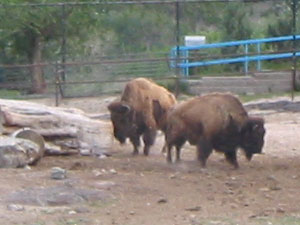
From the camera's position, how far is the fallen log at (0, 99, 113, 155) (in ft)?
51.5

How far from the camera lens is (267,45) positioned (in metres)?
31.2

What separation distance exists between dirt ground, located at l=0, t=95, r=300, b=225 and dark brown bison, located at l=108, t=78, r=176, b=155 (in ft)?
0.97

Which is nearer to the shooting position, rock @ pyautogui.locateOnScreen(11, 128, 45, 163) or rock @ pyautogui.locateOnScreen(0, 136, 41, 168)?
rock @ pyautogui.locateOnScreen(0, 136, 41, 168)

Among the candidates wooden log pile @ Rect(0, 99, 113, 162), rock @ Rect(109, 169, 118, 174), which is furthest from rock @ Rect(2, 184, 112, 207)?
wooden log pile @ Rect(0, 99, 113, 162)

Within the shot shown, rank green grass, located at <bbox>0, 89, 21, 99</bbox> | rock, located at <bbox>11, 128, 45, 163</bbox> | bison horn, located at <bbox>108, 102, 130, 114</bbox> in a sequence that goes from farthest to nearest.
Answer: green grass, located at <bbox>0, 89, 21, 99</bbox> → bison horn, located at <bbox>108, 102, 130, 114</bbox> → rock, located at <bbox>11, 128, 45, 163</bbox>

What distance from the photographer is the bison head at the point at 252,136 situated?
15.1 meters

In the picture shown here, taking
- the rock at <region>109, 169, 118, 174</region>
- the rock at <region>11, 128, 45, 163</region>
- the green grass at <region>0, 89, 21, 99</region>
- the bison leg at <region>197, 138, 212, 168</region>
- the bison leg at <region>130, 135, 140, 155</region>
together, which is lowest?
the green grass at <region>0, 89, 21, 99</region>

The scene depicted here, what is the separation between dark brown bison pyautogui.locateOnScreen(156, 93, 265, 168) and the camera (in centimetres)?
1476

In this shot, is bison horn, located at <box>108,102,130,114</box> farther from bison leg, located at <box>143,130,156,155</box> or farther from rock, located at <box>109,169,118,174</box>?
rock, located at <box>109,169,118,174</box>

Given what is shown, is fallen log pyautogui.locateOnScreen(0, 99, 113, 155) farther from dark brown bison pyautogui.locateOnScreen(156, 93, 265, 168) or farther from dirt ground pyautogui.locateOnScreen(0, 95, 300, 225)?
dark brown bison pyautogui.locateOnScreen(156, 93, 265, 168)

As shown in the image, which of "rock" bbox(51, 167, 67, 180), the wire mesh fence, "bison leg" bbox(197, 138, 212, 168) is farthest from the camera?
the wire mesh fence

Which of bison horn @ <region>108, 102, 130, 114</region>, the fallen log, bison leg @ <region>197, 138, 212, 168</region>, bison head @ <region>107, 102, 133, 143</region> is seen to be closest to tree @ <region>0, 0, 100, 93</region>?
bison head @ <region>107, 102, 133, 143</region>

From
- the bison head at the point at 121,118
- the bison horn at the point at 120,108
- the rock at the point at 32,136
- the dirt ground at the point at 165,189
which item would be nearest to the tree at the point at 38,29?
the bison head at the point at 121,118

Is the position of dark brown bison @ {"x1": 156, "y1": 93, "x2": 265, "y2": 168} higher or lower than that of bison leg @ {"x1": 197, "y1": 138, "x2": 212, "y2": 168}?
higher
